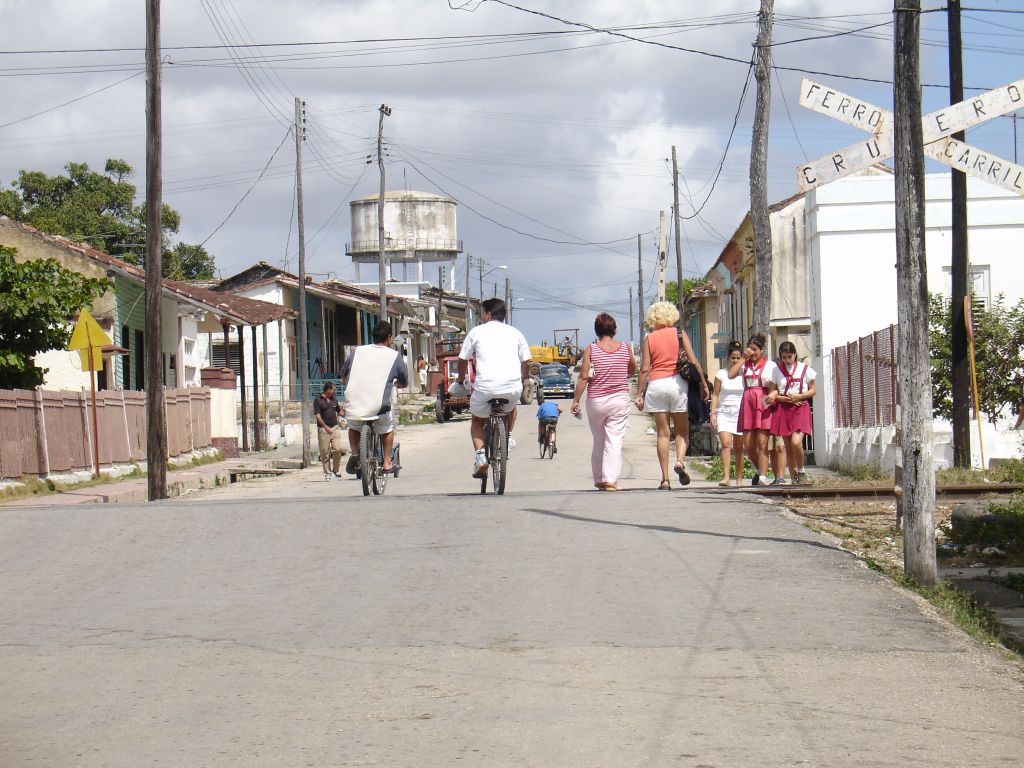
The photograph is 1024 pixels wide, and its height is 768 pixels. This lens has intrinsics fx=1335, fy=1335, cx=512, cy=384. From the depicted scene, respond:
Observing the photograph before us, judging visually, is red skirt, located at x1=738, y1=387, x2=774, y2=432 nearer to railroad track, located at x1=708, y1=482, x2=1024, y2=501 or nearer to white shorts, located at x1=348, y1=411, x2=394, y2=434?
railroad track, located at x1=708, y1=482, x2=1024, y2=501

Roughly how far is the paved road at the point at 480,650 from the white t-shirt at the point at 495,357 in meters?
2.34

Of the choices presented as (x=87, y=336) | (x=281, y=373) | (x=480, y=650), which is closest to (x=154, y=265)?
(x=87, y=336)

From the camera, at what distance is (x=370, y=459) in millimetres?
14117

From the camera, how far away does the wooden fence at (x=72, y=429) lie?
20.4 m

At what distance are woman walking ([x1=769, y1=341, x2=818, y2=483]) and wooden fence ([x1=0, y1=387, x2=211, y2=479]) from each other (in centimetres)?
1167

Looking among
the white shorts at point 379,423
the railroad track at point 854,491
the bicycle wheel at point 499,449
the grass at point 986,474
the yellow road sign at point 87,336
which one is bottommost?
the grass at point 986,474

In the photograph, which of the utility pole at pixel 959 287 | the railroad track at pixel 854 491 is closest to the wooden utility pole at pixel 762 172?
the utility pole at pixel 959 287

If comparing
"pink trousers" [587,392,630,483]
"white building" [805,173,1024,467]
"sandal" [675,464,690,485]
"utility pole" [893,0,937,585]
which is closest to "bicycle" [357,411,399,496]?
"pink trousers" [587,392,630,483]

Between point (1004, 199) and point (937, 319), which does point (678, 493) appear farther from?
point (1004, 199)

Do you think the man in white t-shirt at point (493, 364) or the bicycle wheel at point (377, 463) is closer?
the man in white t-shirt at point (493, 364)

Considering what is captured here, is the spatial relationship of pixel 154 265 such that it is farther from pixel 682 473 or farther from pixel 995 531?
pixel 995 531

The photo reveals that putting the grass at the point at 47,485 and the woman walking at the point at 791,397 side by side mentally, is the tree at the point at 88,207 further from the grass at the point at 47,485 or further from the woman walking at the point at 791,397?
the woman walking at the point at 791,397

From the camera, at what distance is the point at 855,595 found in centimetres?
750

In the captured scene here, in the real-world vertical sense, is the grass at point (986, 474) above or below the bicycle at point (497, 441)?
below
